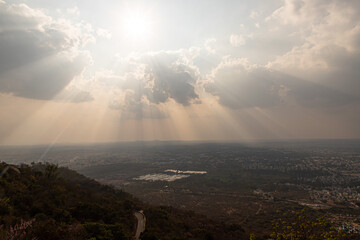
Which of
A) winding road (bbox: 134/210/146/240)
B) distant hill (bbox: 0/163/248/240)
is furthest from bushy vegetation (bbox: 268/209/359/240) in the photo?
winding road (bbox: 134/210/146/240)

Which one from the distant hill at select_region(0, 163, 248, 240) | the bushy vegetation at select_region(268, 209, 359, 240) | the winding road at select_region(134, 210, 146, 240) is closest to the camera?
the bushy vegetation at select_region(268, 209, 359, 240)

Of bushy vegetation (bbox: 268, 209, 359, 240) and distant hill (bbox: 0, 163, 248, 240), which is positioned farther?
distant hill (bbox: 0, 163, 248, 240)

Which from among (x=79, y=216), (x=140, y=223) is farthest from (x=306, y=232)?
(x=79, y=216)

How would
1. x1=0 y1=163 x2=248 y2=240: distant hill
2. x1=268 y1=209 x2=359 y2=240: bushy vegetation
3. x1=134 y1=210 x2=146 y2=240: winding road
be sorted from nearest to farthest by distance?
x1=268 y1=209 x2=359 y2=240: bushy vegetation
x1=0 y1=163 x2=248 y2=240: distant hill
x1=134 y1=210 x2=146 y2=240: winding road

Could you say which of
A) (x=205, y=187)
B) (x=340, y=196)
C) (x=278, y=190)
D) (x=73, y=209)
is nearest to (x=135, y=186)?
(x=205, y=187)

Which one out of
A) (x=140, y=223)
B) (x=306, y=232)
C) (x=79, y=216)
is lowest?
(x=140, y=223)

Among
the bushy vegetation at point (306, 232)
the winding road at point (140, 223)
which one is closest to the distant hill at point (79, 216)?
the winding road at point (140, 223)

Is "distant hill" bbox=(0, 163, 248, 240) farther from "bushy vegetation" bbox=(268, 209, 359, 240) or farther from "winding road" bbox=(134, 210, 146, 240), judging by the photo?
"bushy vegetation" bbox=(268, 209, 359, 240)

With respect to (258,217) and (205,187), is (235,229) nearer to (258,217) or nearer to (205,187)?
(258,217)

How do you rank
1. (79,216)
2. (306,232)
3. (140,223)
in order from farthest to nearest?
(140,223) → (79,216) → (306,232)

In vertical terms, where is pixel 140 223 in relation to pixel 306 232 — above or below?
below

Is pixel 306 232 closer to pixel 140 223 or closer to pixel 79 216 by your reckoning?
pixel 140 223
